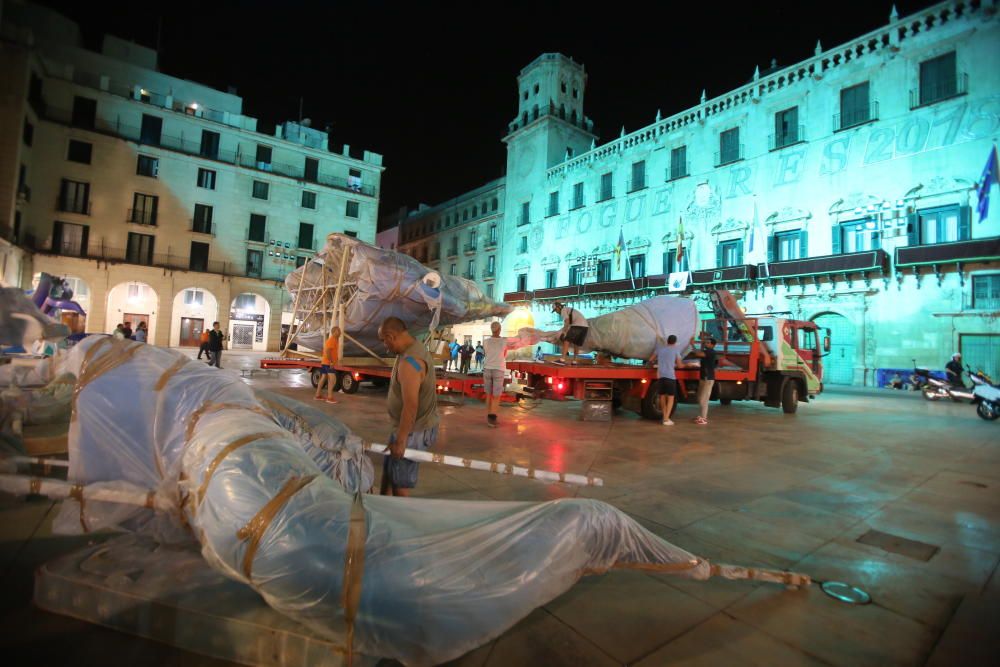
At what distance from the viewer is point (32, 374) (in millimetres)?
4879

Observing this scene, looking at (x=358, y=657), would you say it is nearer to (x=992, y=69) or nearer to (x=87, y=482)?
(x=87, y=482)

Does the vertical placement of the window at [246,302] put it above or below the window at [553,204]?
below

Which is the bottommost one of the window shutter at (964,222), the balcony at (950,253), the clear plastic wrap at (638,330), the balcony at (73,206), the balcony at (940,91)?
the clear plastic wrap at (638,330)

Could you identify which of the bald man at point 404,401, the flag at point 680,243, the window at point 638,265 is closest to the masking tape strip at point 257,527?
the bald man at point 404,401

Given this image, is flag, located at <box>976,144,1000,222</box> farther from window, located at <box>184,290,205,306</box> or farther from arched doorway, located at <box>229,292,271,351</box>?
window, located at <box>184,290,205,306</box>

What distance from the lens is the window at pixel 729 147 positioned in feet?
83.0

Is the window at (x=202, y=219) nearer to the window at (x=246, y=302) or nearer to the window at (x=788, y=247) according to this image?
the window at (x=246, y=302)

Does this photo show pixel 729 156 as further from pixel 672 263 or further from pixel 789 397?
pixel 789 397

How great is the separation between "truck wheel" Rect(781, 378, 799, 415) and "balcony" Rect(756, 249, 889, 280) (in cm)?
1173

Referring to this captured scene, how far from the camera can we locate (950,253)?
1719 cm

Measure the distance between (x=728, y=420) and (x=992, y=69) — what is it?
19.6 meters

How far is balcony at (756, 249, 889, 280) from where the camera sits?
1903 cm

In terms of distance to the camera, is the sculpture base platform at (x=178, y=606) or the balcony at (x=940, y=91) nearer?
the sculpture base platform at (x=178, y=606)

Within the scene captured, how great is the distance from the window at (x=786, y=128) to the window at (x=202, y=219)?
121 feet
